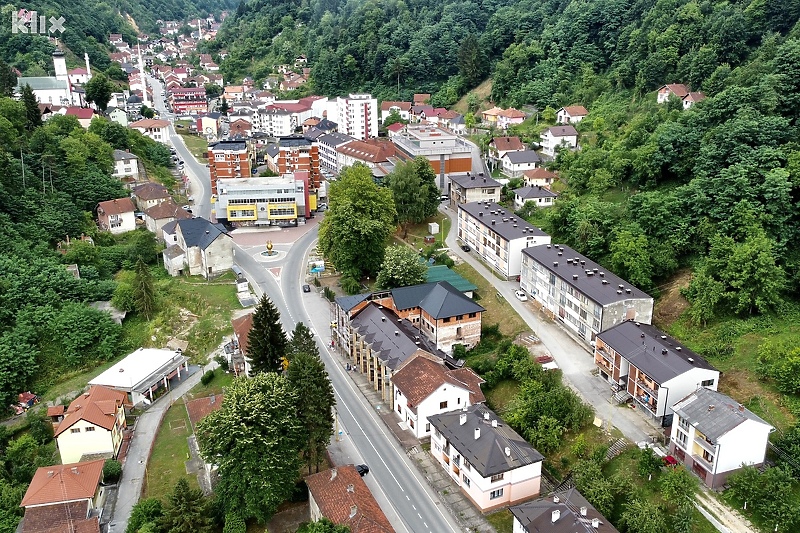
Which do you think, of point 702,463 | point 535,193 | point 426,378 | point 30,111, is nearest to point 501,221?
point 535,193

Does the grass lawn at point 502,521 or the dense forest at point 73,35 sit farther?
the dense forest at point 73,35

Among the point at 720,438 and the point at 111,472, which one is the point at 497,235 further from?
the point at 111,472

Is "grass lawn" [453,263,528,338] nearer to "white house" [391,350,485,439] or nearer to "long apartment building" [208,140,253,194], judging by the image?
"white house" [391,350,485,439]

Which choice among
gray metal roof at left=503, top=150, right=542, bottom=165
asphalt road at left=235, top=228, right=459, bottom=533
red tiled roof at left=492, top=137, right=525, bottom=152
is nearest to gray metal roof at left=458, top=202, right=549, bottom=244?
gray metal roof at left=503, top=150, right=542, bottom=165

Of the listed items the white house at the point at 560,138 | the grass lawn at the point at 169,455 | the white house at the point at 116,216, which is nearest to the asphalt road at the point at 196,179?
the white house at the point at 116,216

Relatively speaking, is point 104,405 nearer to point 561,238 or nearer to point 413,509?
point 413,509

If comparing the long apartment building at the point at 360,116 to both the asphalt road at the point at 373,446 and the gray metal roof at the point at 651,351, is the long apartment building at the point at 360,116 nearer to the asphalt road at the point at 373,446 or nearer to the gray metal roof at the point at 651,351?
the asphalt road at the point at 373,446

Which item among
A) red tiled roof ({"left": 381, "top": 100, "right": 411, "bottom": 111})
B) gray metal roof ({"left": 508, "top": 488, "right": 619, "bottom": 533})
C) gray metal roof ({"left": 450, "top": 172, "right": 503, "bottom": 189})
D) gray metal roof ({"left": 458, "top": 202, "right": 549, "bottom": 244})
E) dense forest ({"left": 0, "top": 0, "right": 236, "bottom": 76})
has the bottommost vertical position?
gray metal roof ({"left": 508, "top": 488, "right": 619, "bottom": 533})
